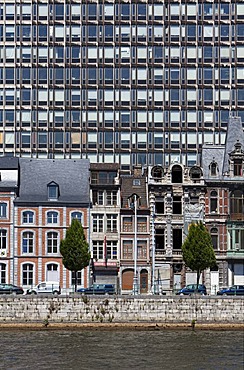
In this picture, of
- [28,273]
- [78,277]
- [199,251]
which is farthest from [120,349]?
[28,273]

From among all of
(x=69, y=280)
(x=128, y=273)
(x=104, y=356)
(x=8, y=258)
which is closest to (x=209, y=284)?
(x=128, y=273)

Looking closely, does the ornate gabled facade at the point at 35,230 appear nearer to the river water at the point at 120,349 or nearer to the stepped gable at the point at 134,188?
the stepped gable at the point at 134,188

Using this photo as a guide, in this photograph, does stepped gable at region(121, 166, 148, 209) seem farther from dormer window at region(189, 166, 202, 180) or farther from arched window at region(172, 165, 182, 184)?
dormer window at region(189, 166, 202, 180)

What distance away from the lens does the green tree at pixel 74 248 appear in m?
91.3

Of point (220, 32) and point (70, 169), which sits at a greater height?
point (220, 32)

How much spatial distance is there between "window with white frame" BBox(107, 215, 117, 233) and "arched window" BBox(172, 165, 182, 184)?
7.62 m

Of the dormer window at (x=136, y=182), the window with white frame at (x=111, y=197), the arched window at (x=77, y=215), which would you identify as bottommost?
the arched window at (x=77, y=215)

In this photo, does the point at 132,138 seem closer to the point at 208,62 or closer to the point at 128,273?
the point at 208,62

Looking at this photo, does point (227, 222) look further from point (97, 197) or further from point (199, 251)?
point (97, 197)

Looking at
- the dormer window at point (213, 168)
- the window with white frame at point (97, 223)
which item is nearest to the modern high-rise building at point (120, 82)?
the dormer window at point (213, 168)

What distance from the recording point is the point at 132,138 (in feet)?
488

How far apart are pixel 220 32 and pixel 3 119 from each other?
3650cm

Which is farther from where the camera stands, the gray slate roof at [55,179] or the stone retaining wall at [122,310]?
the gray slate roof at [55,179]

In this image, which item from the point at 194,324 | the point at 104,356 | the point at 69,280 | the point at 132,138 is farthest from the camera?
the point at 132,138
